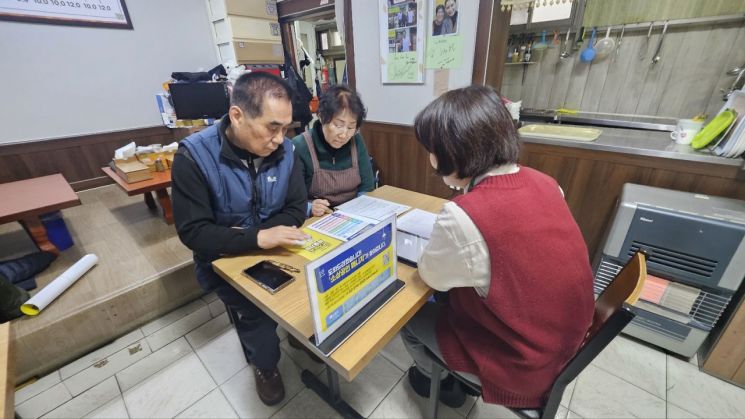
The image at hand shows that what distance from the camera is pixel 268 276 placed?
0.91 metres

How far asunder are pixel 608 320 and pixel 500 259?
0.24 m

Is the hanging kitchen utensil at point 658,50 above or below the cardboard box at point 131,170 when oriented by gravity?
above

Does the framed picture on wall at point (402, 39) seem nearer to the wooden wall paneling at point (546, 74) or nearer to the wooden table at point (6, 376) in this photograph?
the wooden wall paneling at point (546, 74)

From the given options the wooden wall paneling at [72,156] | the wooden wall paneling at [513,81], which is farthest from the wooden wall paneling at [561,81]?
the wooden wall paneling at [72,156]

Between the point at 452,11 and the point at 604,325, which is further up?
the point at 452,11

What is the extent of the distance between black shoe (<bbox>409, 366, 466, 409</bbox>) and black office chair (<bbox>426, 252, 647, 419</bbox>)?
0.40m

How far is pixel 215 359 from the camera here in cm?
153

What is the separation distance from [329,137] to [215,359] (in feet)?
4.25

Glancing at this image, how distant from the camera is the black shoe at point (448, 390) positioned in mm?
1254

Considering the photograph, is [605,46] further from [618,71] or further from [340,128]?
[340,128]

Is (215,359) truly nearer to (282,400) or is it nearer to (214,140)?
(282,400)

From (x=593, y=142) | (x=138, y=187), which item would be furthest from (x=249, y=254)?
(x=593, y=142)

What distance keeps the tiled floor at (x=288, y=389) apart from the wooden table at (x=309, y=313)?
64cm

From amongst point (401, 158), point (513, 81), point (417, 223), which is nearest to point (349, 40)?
point (401, 158)
